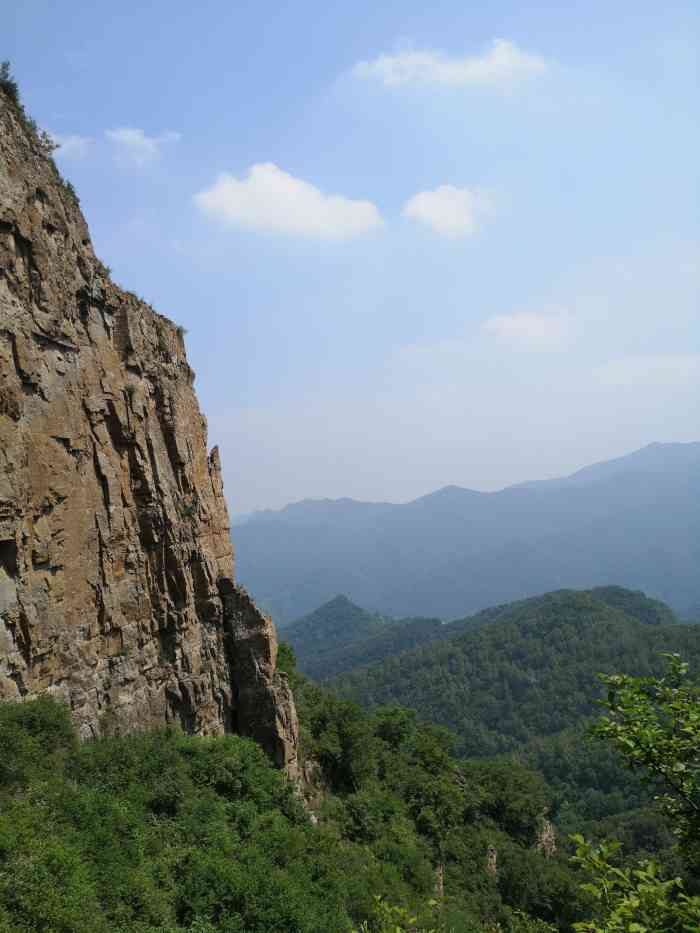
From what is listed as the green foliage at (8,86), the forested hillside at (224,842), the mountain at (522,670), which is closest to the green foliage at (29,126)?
the green foliage at (8,86)

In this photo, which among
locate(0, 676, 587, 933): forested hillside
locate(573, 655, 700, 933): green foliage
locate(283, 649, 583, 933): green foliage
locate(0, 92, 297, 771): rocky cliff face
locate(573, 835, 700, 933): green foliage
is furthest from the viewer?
locate(283, 649, 583, 933): green foliage

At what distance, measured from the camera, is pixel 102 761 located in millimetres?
17609

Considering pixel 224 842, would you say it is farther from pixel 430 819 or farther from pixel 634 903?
pixel 430 819

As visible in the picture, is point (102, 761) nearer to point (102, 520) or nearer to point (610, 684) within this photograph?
point (102, 520)

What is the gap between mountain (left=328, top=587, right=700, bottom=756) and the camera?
365ft

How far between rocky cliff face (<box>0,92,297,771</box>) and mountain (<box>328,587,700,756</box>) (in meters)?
88.3

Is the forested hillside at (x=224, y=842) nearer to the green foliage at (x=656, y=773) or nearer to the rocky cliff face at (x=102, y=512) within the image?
the rocky cliff face at (x=102, y=512)

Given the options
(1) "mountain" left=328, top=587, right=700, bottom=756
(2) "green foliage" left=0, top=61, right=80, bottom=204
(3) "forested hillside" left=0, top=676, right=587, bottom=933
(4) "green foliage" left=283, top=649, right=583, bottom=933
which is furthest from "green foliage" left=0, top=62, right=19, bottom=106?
(1) "mountain" left=328, top=587, right=700, bottom=756

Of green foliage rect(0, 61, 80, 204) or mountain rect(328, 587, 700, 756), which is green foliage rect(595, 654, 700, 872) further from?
mountain rect(328, 587, 700, 756)

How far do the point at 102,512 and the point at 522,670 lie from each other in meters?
125

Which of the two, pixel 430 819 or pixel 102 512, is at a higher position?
pixel 102 512

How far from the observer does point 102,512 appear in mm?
21016

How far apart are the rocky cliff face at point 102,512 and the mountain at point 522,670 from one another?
88.3m

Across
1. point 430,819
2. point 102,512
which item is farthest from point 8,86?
point 430,819
